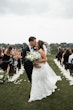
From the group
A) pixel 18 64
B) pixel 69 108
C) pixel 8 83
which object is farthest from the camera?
pixel 18 64

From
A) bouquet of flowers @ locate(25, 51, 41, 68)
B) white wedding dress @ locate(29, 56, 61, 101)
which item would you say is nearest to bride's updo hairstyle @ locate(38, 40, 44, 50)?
bouquet of flowers @ locate(25, 51, 41, 68)

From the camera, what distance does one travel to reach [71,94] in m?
14.5

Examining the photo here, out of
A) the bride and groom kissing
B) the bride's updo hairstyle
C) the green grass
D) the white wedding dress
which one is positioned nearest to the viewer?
the green grass

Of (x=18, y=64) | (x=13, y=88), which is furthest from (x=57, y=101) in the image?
(x=18, y=64)

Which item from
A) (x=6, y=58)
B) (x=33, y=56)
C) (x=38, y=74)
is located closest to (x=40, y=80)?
(x=38, y=74)

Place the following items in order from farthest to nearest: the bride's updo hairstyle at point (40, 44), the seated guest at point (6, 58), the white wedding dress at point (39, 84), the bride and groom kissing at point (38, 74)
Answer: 1. the seated guest at point (6, 58)
2. the white wedding dress at point (39, 84)
3. the bride and groom kissing at point (38, 74)
4. the bride's updo hairstyle at point (40, 44)

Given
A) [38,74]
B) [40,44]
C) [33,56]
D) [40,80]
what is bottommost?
[40,80]

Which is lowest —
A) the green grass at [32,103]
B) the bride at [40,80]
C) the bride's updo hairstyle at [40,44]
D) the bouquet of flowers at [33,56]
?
the green grass at [32,103]

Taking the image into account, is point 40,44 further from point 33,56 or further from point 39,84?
point 39,84

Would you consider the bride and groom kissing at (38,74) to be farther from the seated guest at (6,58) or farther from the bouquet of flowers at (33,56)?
the seated guest at (6,58)

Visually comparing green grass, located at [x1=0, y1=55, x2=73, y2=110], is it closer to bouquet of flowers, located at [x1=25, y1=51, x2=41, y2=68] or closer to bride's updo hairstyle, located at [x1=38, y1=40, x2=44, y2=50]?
bouquet of flowers, located at [x1=25, y1=51, x2=41, y2=68]

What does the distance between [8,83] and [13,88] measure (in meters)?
2.19

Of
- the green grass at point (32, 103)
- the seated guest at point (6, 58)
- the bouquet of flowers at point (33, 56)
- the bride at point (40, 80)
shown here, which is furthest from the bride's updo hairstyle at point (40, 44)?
the seated guest at point (6, 58)

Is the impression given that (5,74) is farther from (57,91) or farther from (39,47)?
(39,47)
